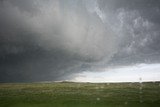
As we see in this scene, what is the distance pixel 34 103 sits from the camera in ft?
144

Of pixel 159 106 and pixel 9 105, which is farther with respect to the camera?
pixel 9 105

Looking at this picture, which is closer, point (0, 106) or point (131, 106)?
point (131, 106)

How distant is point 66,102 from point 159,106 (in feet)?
52.5

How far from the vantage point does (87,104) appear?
41188 millimetres

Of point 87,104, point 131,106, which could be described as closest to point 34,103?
point 87,104

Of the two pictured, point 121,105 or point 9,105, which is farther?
point 9,105

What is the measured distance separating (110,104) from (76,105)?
592 centimetres

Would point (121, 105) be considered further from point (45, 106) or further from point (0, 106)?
point (0, 106)

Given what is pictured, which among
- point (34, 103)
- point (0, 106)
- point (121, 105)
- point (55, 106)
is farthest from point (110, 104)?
point (0, 106)

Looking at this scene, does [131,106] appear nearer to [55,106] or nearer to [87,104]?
[87,104]

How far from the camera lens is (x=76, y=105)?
136 feet

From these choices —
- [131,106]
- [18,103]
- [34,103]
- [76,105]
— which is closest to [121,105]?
[131,106]

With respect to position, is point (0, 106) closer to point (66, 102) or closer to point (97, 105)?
point (66, 102)

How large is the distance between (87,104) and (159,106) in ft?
39.2
